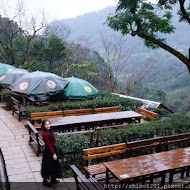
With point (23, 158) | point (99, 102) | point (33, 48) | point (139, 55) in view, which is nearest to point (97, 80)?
point (33, 48)

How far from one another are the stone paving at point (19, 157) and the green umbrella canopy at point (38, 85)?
137cm

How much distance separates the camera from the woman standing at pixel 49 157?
168 inches

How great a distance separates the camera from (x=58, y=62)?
73.2ft

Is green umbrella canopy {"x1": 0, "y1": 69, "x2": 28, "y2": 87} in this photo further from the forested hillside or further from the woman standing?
the forested hillside

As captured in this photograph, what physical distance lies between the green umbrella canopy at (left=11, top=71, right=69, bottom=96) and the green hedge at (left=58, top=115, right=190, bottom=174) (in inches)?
143

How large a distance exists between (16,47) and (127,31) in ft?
54.5

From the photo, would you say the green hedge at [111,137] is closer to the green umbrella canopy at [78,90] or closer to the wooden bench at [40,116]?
the wooden bench at [40,116]

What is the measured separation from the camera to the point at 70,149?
518 cm

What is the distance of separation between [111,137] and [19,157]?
A: 8.12 ft

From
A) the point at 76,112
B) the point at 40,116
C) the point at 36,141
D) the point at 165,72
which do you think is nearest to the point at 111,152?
the point at 36,141

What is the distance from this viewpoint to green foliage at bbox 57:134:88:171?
517cm

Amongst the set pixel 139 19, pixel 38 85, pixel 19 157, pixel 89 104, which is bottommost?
pixel 19 157

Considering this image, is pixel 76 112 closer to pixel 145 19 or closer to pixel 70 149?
pixel 70 149

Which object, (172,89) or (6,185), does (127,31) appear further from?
(172,89)
